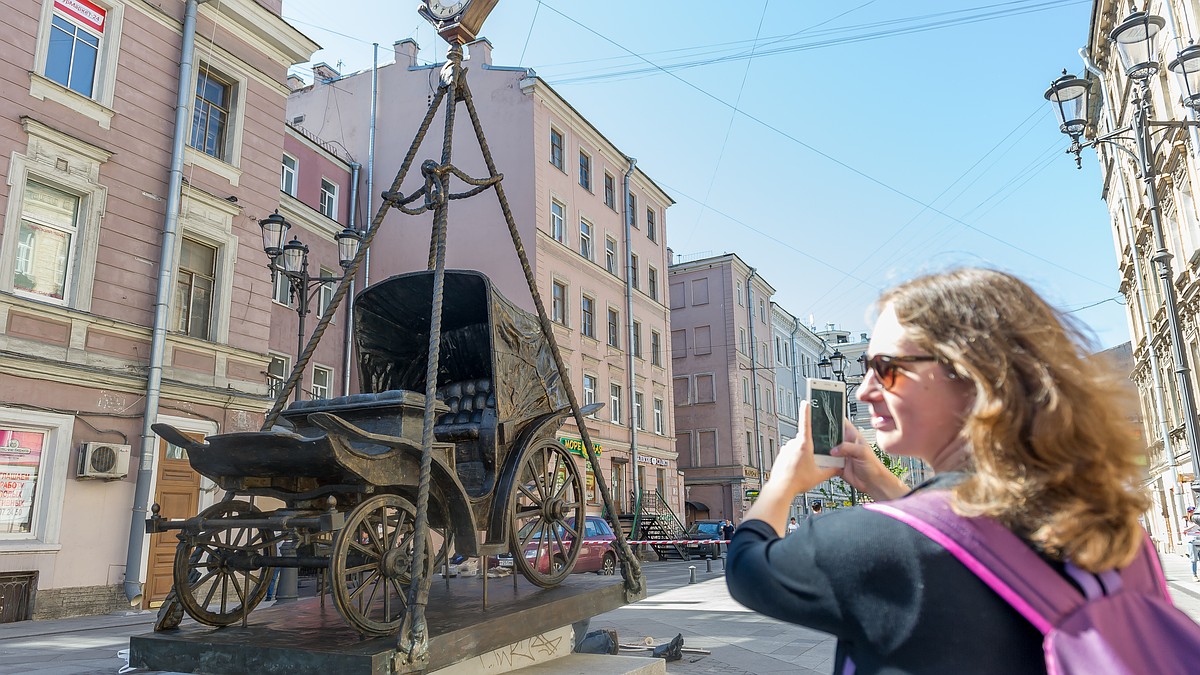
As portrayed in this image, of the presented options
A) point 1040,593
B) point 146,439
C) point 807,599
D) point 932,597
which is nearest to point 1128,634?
point 1040,593

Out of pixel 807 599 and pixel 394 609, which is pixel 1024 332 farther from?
pixel 394 609

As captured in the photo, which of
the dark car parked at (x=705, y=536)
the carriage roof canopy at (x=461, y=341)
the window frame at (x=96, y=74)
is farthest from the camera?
the dark car parked at (x=705, y=536)

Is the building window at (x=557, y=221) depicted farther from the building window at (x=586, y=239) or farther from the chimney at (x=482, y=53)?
the chimney at (x=482, y=53)

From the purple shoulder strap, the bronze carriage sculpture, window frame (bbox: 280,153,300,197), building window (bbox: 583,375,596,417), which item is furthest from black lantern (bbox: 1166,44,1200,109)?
building window (bbox: 583,375,596,417)

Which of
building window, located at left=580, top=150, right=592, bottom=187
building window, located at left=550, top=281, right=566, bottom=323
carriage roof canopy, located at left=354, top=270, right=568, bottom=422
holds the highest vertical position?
building window, located at left=580, top=150, right=592, bottom=187

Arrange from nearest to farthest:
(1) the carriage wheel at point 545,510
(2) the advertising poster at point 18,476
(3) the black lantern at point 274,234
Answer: (1) the carriage wheel at point 545,510 → (2) the advertising poster at point 18,476 → (3) the black lantern at point 274,234

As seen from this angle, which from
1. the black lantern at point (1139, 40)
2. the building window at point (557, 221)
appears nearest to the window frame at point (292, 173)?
the building window at point (557, 221)

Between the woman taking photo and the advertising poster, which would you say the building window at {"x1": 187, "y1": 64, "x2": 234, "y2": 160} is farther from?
the woman taking photo

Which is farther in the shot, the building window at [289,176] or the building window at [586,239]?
the building window at [586,239]

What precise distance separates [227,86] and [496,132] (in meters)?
11.0

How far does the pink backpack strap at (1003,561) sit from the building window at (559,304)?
79.9ft

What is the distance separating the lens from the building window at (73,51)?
13.1 meters

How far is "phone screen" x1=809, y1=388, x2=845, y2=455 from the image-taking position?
1708mm

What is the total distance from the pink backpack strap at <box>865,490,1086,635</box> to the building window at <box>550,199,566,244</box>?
993 inches
